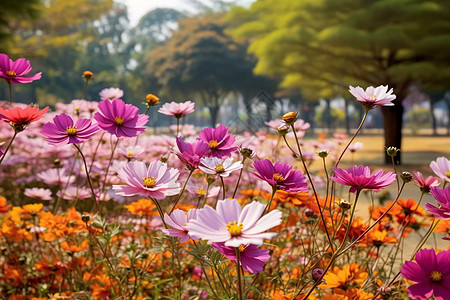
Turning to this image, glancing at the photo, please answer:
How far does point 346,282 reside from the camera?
0.82 metres

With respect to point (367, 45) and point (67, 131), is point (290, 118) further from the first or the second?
point (367, 45)

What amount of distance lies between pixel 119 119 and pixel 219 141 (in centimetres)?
18

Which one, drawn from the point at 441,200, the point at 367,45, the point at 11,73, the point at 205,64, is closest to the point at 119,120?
the point at 11,73

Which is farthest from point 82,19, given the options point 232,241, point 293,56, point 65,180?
point 232,241

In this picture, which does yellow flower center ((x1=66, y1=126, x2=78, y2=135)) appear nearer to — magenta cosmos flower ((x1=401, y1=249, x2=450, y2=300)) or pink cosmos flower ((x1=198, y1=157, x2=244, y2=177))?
pink cosmos flower ((x1=198, y1=157, x2=244, y2=177))

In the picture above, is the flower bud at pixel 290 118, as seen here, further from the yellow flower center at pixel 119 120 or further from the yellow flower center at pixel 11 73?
the yellow flower center at pixel 11 73

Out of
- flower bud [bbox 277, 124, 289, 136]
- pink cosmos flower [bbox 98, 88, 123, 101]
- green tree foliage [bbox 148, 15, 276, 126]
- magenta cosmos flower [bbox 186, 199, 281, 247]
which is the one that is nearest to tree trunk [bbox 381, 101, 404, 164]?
pink cosmos flower [bbox 98, 88, 123, 101]

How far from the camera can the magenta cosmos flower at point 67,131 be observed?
0.60 metres

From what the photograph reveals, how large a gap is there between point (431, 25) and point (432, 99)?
10.5 m

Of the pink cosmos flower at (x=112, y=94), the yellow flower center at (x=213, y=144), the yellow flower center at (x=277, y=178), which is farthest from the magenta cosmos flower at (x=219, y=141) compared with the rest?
the pink cosmos flower at (x=112, y=94)

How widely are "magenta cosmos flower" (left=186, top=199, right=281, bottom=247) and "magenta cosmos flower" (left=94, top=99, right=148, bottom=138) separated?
252 mm

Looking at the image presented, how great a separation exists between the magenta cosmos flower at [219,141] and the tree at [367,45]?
7.66m

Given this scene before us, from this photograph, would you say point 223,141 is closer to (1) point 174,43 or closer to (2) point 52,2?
(2) point 52,2

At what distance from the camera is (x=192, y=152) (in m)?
0.62
